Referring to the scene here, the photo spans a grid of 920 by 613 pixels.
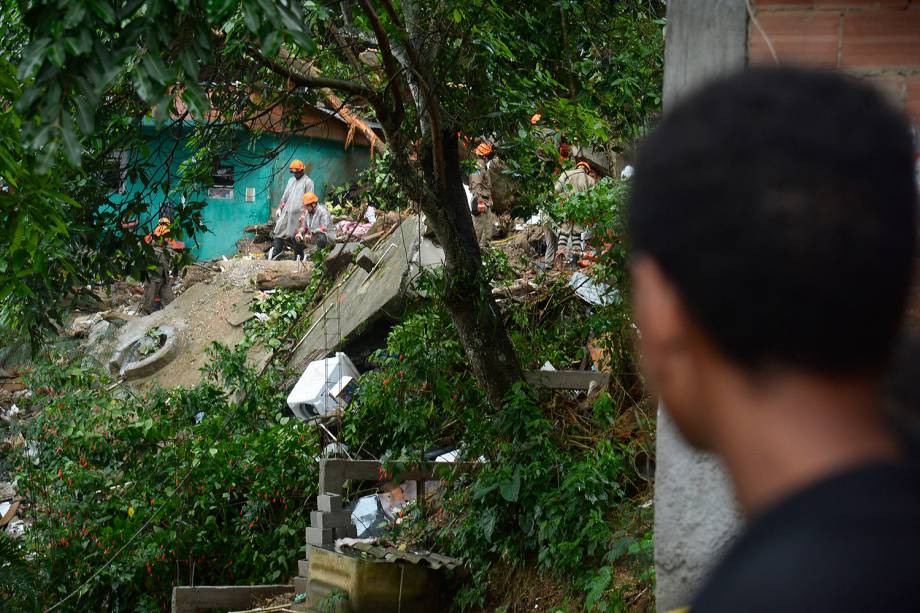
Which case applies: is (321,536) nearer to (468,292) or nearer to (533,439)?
(533,439)

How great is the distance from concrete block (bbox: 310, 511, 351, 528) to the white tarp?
1.68 metres

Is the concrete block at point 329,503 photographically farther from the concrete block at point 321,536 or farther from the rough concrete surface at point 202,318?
the rough concrete surface at point 202,318

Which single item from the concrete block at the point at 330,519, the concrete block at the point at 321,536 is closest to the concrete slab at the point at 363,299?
the concrete block at the point at 330,519

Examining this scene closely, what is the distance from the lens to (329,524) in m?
7.94

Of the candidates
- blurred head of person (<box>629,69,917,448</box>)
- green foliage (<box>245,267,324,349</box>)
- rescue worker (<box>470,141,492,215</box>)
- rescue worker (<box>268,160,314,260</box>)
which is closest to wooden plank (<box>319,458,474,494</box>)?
green foliage (<box>245,267,324,349</box>)

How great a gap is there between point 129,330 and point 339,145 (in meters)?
6.80

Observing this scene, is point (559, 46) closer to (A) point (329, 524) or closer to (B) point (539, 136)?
(B) point (539, 136)

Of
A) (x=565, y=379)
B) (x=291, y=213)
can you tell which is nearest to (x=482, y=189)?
(x=291, y=213)

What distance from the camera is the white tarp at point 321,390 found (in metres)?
9.55

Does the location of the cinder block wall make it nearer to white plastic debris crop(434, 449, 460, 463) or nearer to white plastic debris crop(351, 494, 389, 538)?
white plastic debris crop(434, 449, 460, 463)

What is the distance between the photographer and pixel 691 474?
2793 mm

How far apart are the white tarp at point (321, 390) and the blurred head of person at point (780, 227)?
876 centimetres

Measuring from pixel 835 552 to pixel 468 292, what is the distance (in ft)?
22.0

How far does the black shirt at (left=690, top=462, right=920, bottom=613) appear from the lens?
81cm
